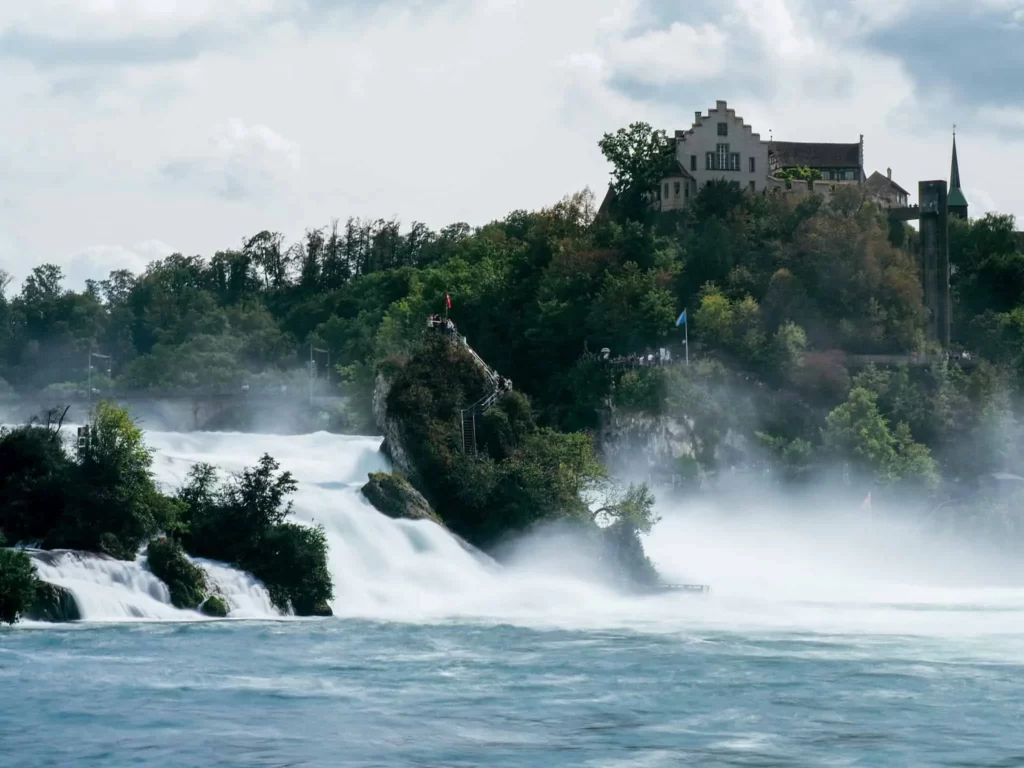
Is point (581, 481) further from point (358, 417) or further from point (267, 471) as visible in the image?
point (358, 417)

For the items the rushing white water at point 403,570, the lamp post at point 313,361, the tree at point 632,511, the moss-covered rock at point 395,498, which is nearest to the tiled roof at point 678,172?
the lamp post at point 313,361

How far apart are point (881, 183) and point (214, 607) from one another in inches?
3260

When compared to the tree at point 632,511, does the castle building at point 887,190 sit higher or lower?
higher

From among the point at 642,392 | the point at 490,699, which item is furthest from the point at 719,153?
the point at 490,699

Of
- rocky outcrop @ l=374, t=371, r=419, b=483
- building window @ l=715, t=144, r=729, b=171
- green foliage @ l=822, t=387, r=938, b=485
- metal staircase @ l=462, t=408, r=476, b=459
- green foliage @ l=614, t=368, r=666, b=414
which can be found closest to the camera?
rocky outcrop @ l=374, t=371, r=419, b=483

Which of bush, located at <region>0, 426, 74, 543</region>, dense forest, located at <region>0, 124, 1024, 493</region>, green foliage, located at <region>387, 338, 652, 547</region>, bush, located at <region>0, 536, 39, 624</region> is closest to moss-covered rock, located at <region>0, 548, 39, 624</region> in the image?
bush, located at <region>0, 536, 39, 624</region>

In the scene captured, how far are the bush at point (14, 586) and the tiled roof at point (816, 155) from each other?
283 ft

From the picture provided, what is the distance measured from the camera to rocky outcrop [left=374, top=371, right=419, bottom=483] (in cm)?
7050

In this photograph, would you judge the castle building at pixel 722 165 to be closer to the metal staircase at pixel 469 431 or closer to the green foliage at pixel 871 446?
the green foliage at pixel 871 446

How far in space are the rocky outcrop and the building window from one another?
42.5 meters

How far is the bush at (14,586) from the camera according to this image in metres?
45.8

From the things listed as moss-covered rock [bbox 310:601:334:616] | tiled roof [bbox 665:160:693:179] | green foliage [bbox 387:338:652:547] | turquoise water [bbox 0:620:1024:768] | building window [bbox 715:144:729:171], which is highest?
building window [bbox 715:144:729:171]

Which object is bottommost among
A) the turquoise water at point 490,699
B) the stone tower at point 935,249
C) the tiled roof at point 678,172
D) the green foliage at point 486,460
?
the turquoise water at point 490,699

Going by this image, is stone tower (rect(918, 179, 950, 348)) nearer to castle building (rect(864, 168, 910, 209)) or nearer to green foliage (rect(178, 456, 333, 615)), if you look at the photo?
castle building (rect(864, 168, 910, 209))
